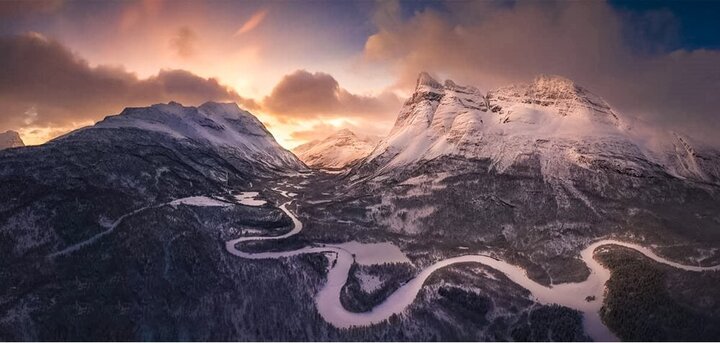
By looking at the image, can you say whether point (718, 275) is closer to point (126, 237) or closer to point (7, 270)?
point (126, 237)

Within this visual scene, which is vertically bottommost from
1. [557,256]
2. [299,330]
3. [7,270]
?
[299,330]

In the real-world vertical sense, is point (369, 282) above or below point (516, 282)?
below

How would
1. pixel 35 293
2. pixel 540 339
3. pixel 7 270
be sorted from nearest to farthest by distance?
pixel 540 339
pixel 35 293
pixel 7 270

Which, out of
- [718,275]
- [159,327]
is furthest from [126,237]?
[718,275]

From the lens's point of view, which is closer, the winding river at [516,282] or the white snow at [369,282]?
the winding river at [516,282]

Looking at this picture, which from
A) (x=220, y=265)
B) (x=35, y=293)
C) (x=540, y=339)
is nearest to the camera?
(x=540, y=339)

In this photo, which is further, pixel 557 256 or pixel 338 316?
pixel 557 256

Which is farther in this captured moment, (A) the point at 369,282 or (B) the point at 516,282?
(A) the point at 369,282

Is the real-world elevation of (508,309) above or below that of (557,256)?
below

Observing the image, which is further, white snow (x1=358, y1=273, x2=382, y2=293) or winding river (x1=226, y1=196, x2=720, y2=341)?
white snow (x1=358, y1=273, x2=382, y2=293)
